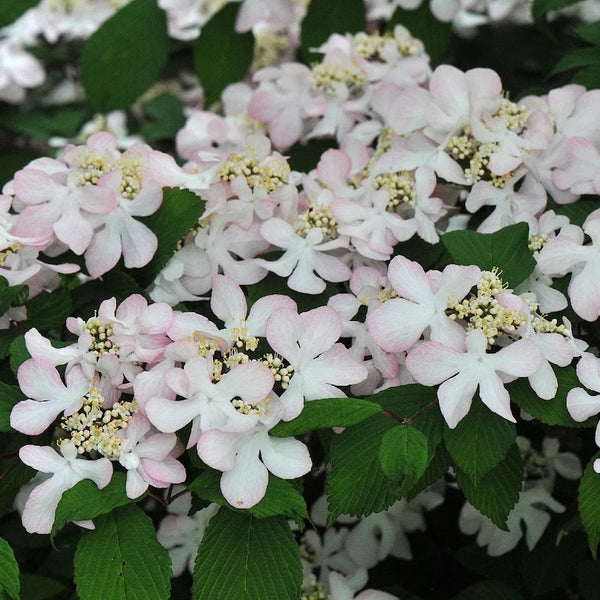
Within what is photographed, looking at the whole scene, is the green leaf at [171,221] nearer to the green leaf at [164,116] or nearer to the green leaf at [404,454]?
the green leaf at [404,454]

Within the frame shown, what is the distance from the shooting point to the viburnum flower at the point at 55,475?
0.81 metres

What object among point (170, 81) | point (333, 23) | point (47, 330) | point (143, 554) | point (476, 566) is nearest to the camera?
point (143, 554)

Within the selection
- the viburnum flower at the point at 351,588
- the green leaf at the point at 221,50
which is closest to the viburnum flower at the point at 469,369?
the viburnum flower at the point at 351,588

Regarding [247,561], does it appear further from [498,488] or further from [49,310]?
[49,310]

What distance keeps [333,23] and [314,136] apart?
281 millimetres

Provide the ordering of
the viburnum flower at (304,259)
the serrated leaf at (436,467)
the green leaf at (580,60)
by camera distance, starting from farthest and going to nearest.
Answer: the green leaf at (580,60)
the viburnum flower at (304,259)
the serrated leaf at (436,467)

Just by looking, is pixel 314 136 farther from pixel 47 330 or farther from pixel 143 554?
pixel 143 554

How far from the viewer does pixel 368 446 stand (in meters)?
0.83

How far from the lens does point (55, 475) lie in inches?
32.8

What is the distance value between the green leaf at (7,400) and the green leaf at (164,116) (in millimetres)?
1041

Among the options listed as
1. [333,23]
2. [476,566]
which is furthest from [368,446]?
[333,23]

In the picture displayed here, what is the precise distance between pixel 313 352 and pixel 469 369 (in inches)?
5.7

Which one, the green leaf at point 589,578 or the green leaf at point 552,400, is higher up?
the green leaf at point 552,400

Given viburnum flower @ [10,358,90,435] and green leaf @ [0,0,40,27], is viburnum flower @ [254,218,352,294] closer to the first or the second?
viburnum flower @ [10,358,90,435]
